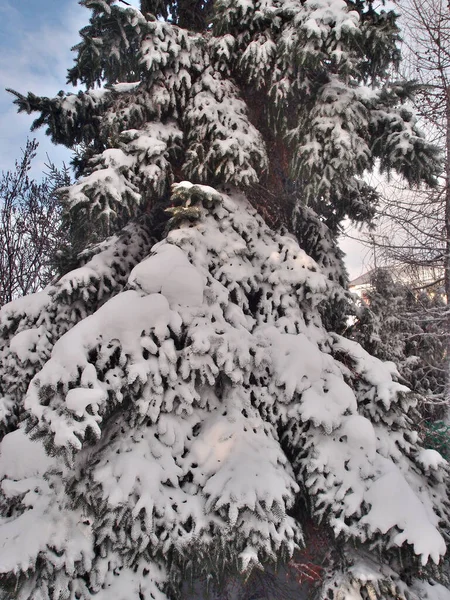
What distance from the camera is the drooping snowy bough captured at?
226cm

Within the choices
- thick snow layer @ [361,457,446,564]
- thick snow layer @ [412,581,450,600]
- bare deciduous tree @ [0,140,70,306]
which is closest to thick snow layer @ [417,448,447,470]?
thick snow layer @ [361,457,446,564]

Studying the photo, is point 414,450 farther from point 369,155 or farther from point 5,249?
point 5,249

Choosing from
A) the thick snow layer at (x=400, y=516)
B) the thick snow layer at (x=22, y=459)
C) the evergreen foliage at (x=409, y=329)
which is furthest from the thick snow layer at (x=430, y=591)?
the evergreen foliage at (x=409, y=329)

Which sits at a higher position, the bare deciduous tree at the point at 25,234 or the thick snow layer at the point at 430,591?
the bare deciduous tree at the point at 25,234

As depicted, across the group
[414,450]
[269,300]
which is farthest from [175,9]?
[414,450]

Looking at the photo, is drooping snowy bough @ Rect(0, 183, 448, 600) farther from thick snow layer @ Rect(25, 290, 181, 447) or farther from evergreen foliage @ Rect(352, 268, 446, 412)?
evergreen foliage @ Rect(352, 268, 446, 412)

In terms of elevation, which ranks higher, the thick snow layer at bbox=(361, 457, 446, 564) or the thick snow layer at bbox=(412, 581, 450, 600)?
the thick snow layer at bbox=(361, 457, 446, 564)

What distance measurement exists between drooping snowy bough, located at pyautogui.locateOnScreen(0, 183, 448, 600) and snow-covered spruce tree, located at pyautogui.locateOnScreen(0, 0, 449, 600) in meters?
0.01

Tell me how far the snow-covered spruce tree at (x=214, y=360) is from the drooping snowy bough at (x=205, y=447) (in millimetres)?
13

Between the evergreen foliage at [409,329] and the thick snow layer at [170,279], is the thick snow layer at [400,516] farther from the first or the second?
the evergreen foliage at [409,329]

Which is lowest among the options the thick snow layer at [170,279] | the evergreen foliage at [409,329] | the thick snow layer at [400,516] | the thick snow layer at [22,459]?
the evergreen foliage at [409,329]

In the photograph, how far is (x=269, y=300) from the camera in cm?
325

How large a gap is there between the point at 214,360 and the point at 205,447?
537mm

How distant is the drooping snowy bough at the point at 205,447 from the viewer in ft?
7.41
